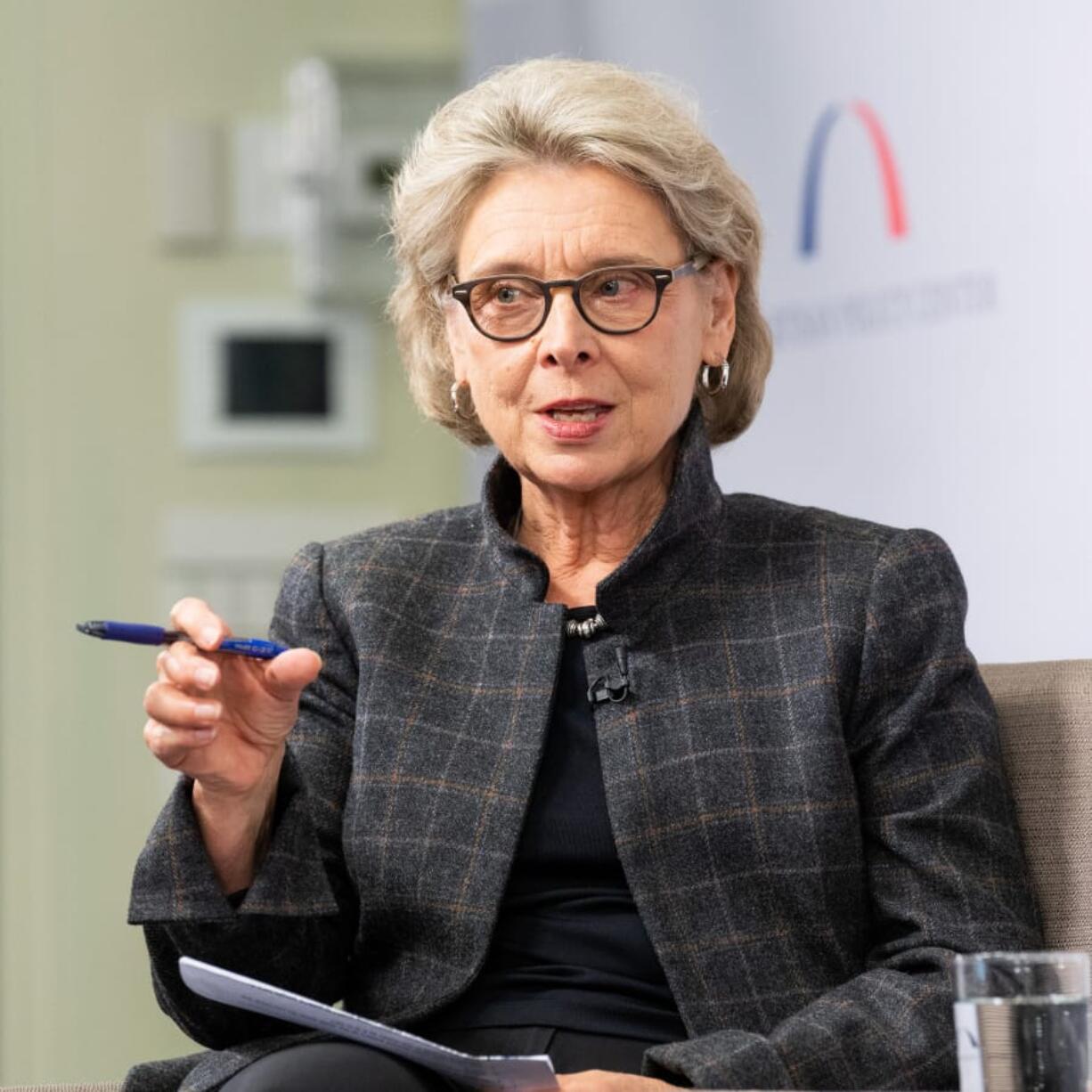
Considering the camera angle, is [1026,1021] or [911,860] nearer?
[1026,1021]

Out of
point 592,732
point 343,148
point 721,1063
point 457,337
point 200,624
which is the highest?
point 343,148

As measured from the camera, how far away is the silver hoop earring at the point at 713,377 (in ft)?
6.31

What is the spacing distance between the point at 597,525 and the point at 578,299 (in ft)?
0.75

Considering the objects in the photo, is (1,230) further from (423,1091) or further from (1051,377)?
(423,1091)

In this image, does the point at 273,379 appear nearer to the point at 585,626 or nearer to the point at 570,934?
the point at 585,626

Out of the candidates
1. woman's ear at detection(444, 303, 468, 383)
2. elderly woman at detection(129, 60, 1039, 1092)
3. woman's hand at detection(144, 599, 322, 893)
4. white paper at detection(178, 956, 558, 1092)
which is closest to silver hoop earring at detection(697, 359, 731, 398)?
elderly woman at detection(129, 60, 1039, 1092)

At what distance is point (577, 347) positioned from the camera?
173 centimetres

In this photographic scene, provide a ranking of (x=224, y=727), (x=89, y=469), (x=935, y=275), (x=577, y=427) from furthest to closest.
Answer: (x=89, y=469), (x=935, y=275), (x=577, y=427), (x=224, y=727)

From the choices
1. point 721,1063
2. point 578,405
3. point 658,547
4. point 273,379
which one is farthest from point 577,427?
point 273,379

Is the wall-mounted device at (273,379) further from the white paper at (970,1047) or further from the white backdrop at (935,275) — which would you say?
the white paper at (970,1047)

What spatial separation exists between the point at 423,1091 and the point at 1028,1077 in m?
0.50

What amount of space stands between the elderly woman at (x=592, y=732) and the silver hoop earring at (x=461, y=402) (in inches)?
3.5

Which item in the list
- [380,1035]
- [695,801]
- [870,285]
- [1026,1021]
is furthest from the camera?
[870,285]

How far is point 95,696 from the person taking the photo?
3.60 metres
